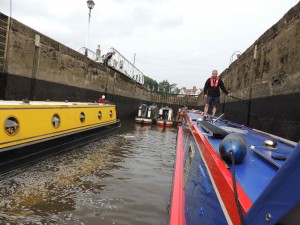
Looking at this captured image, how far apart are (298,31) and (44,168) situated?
5419mm

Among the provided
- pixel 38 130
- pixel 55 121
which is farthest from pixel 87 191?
pixel 55 121

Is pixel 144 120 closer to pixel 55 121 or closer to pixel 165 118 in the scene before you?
pixel 165 118

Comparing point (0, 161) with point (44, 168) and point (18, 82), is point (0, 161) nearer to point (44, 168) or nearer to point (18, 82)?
point (44, 168)

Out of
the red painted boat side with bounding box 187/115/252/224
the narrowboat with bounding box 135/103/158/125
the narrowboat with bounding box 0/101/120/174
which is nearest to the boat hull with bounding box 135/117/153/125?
the narrowboat with bounding box 135/103/158/125

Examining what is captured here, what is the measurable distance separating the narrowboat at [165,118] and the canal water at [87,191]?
11932mm

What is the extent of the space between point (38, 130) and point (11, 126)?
2.92 feet

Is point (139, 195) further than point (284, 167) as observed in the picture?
Yes

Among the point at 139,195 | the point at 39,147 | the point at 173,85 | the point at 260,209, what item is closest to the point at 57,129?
the point at 39,147

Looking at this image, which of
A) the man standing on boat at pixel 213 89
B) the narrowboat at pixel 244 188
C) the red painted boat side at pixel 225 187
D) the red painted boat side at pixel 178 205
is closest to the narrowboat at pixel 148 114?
the man standing on boat at pixel 213 89

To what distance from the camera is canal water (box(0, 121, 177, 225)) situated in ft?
13.0

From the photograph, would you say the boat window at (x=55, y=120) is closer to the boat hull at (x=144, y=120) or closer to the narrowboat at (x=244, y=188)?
the narrowboat at (x=244, y=188)

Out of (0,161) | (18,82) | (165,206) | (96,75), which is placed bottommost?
(165,206)

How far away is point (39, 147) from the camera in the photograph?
614 centimetres

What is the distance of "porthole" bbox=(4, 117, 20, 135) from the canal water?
69 centimetres
